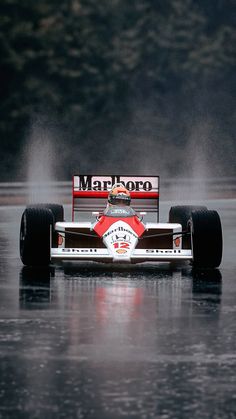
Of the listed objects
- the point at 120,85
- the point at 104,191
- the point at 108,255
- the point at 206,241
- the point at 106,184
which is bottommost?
the point at 108,255

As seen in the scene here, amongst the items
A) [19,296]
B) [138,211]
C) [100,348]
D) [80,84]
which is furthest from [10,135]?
[100,348]

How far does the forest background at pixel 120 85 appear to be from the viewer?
56.6 meters

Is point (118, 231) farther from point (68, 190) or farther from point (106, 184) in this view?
point (68, 190)

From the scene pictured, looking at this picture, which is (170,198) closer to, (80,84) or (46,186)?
(46,186)

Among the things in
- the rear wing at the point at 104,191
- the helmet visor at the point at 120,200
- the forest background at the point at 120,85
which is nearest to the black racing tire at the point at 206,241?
the helmet visor at the point at 120,200

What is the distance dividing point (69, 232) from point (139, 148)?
40726mm

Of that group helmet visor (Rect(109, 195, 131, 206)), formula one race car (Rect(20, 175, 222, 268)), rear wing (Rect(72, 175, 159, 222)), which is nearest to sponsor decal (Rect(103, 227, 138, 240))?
formula one race car (Rect(20, 175, 222, 268))

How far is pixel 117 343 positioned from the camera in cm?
1260

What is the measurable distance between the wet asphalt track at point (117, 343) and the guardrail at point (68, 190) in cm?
2340

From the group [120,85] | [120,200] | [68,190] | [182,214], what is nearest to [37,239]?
[120,200]

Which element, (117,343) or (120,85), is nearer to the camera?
(117,343)

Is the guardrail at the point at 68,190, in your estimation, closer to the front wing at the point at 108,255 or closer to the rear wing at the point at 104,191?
the rear wing at the point at 104,191

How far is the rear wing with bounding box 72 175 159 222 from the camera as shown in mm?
22250

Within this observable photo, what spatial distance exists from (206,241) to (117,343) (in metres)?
6.93
